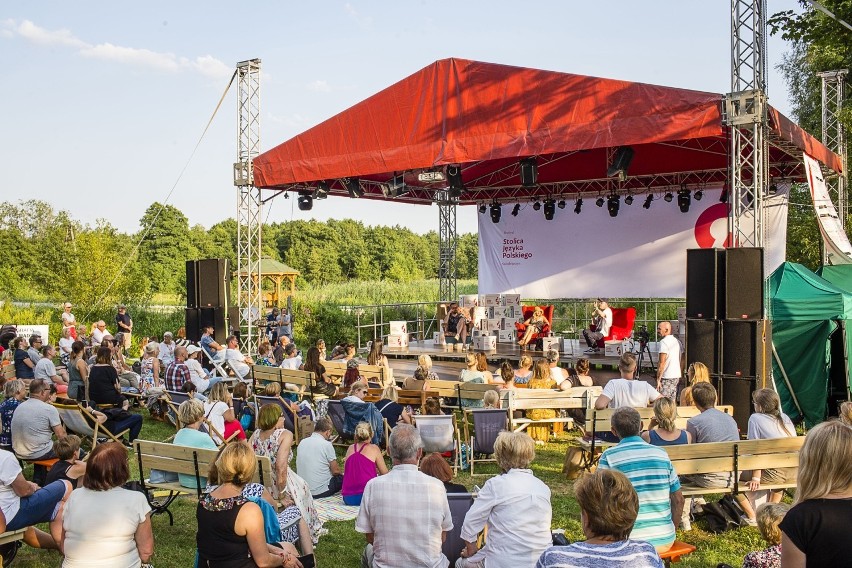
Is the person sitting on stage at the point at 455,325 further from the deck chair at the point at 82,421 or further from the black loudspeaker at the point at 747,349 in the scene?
the deck chair at the point at 82,421

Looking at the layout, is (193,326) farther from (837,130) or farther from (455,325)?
(837,130)

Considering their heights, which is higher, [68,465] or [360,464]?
[68,465]

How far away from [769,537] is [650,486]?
57 cm

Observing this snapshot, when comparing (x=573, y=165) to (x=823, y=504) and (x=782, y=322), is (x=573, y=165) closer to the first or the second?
(x=782, y=322)

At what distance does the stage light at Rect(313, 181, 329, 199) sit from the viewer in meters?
13.6

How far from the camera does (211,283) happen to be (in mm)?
13719

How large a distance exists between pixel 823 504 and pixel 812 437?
22 cm

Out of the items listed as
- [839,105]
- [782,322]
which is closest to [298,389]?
[782,322]

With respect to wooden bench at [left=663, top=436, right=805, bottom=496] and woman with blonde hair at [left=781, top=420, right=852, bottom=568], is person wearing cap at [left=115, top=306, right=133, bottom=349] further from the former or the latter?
woman with blonde hair at [left=781, top=420, right=852, bottom=568]

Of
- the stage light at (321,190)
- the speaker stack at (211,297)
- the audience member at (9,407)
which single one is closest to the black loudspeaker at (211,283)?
the speaker stack at (211,297)

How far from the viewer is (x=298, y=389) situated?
9.98 metres

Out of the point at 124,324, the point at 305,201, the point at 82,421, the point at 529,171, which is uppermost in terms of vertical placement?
the point at 529,171

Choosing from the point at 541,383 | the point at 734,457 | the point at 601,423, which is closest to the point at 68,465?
the point at 601,423

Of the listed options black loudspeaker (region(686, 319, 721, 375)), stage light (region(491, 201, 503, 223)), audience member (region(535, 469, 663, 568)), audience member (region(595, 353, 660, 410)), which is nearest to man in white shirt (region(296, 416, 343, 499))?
audience member (region(595, 353, 660, 410))
